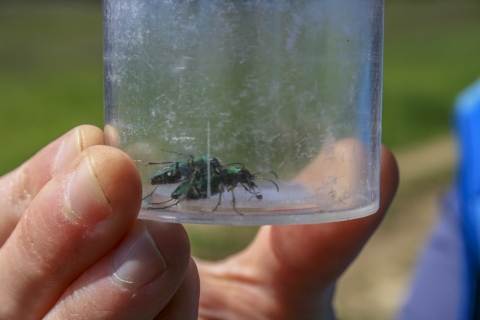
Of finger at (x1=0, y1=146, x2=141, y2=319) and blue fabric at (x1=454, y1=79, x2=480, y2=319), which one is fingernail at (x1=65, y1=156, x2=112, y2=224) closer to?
finger at (x1=0, y1=146, x2=141, y2=319)

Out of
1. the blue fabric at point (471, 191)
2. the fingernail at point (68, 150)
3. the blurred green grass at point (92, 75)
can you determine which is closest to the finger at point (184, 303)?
the fingernail at point (68, 150)

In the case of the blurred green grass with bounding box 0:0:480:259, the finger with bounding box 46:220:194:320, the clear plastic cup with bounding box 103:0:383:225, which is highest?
the clear plastic cup with bounding box 103:0:383:225

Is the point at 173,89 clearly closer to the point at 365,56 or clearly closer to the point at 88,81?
the point at 365,56

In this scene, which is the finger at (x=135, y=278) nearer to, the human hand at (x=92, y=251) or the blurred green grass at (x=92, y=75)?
the human hand at (x=92, y=251)

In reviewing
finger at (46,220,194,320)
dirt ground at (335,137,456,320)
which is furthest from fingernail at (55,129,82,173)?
dirt ground at (335,137,456,320)

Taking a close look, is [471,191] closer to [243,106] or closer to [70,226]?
[243,106]

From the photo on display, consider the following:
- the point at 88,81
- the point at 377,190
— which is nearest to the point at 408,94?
the point at 88,81
